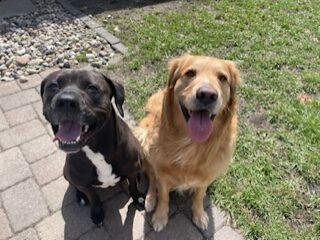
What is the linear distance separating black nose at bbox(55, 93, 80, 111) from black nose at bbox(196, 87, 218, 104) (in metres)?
0.83

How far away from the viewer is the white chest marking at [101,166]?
273 centimetres

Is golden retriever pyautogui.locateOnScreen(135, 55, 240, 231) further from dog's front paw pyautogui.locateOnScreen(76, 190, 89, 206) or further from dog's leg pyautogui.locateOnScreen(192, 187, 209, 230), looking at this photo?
dog's front paw pyautogui.locateOnScreen(76, 190, 89, 206)

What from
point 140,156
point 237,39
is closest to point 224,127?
point 140,156

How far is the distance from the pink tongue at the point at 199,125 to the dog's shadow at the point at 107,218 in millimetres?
1127

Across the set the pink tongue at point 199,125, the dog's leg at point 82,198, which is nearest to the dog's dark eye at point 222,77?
the pink tongue at point 199,125

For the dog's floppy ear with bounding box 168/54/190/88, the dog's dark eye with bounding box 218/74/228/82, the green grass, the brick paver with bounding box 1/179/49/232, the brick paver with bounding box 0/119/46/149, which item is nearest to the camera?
the dog's dark eye with bounding box 218/74/228/82

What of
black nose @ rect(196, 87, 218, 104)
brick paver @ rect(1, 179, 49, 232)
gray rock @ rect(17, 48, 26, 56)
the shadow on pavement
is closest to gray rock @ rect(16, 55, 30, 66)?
gray rock @ rect(17, 48, 26, 56)

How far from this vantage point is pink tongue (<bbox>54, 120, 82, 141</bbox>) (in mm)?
2408

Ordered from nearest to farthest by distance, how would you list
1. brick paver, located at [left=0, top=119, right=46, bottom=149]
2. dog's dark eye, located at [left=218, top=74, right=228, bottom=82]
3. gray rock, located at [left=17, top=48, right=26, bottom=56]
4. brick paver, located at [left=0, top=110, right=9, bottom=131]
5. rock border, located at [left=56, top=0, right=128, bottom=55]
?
1. dog's dark eye, located at [left=218, top=74, right=228, bottom=82]
2. brick paver, located at [left=0, top=119, right=46, bottom=149]
3. brick paver, located at [left=0, top=110, right=9, bottom=131]
4. gray rock, located at [left=17, top=48, right=26, bottom=56]
5. rock border, located at [left=56, top=0, right=128, bottom=55]

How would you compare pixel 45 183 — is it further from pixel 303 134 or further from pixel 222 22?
pixel 222 22

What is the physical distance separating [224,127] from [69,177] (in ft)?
4.34

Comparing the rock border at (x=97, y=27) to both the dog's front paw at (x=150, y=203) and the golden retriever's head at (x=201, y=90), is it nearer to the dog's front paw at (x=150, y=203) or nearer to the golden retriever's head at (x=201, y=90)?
the dog's front paw at (x=150, y=203)

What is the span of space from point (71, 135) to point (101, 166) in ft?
1.58

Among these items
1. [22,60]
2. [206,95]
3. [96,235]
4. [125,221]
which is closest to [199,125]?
[206,95]
